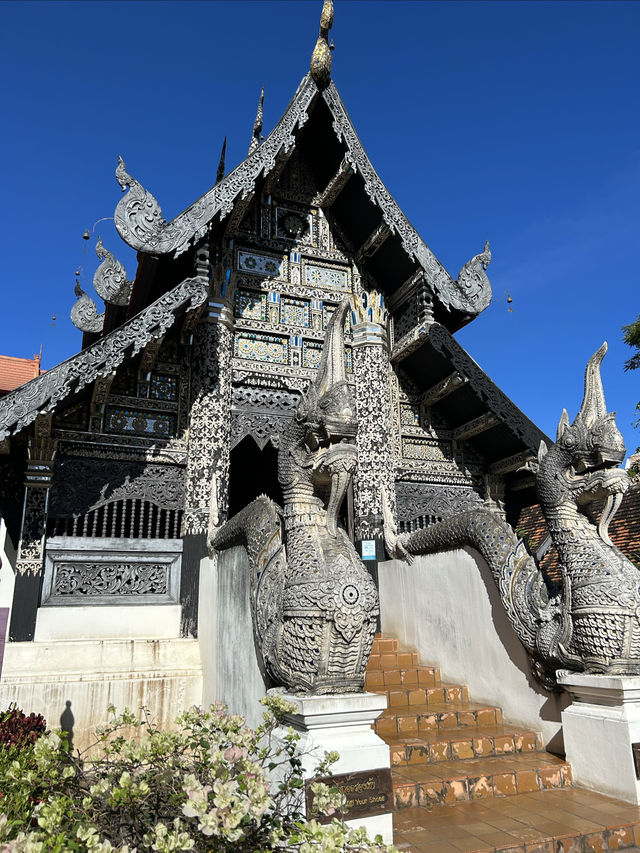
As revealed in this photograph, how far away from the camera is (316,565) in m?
3.53

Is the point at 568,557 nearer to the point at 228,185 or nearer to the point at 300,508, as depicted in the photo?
the point at 300,508

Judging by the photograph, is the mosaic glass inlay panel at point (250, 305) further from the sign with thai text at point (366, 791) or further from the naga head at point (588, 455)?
the sign with thai text at point (366, 791)

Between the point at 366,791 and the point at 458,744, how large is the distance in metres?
1.42

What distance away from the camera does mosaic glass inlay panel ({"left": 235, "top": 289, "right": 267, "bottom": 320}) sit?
23.6ft

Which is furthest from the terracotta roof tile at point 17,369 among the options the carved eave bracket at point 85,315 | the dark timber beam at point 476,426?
the dark timber beam at point 476,426

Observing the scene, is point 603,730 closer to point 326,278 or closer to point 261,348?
point 261,348

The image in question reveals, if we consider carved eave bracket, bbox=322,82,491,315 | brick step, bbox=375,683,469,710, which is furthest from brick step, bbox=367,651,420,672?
carved eave bracket, bbox=322,82,491,315

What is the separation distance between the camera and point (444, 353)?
705 cm

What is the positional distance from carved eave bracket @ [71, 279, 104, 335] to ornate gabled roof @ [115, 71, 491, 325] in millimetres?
3062

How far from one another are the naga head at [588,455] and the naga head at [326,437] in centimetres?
165

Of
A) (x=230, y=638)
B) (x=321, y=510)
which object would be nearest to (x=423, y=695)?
(x=230, y=638)

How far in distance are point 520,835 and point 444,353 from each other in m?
4.81

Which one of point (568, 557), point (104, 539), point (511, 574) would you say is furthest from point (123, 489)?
point (568, 557)

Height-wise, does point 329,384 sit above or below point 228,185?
below
